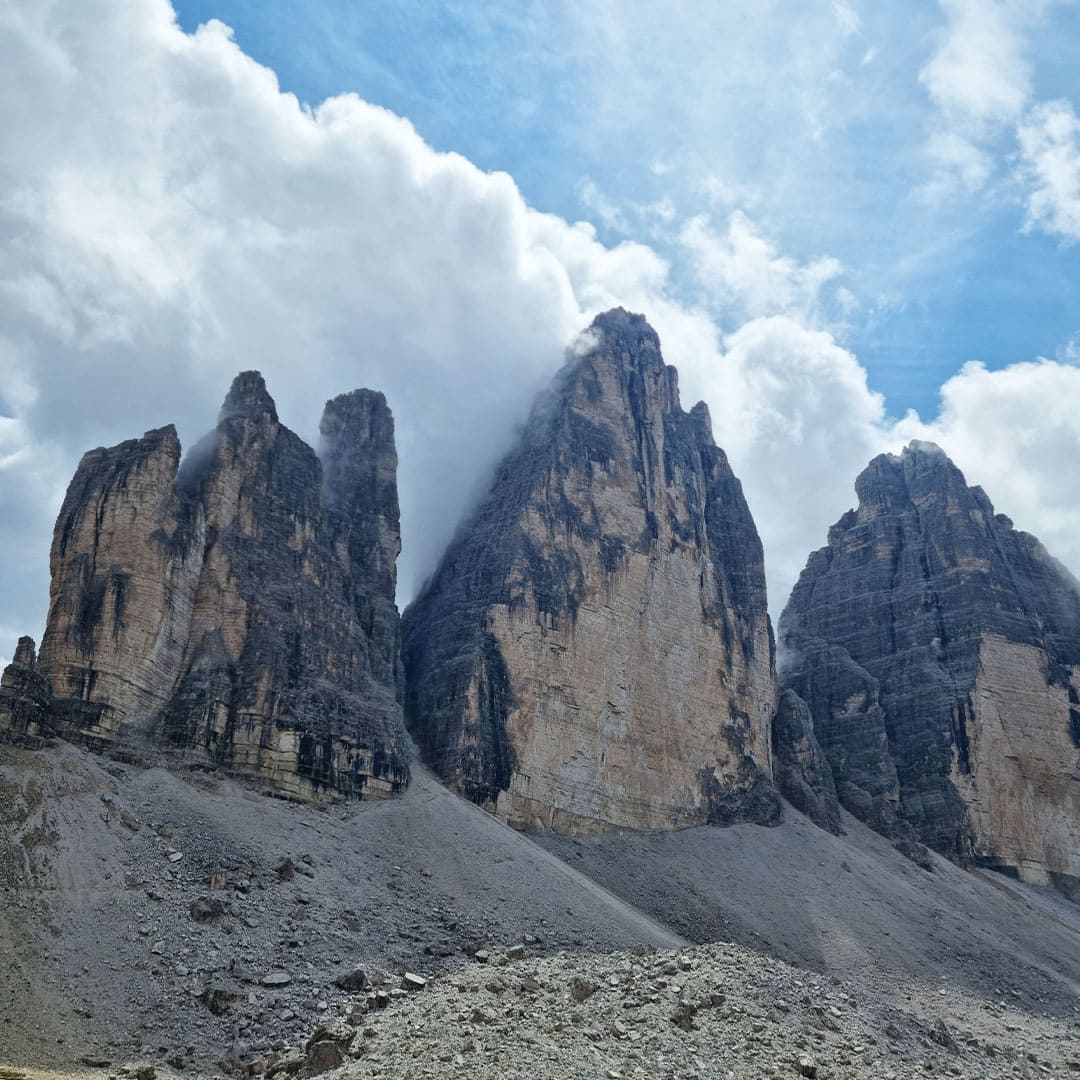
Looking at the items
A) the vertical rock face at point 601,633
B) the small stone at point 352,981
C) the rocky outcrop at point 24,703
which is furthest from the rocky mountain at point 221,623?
the small stone at point 352,981

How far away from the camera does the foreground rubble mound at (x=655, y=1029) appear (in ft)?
129

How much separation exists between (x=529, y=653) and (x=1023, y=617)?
54935 mm

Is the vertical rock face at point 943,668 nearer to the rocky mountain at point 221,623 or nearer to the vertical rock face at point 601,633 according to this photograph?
the vertical rock face at point 601,633

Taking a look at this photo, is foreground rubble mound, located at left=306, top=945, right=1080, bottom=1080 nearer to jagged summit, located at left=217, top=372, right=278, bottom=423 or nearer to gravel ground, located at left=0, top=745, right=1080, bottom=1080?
gravel ground, located at left=0, top=745, right=1080, bottom=1080

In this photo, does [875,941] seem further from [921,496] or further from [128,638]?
[921,496]

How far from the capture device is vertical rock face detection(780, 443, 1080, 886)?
105m

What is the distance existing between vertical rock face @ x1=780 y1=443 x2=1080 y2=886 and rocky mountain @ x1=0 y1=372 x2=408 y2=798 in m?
47.9

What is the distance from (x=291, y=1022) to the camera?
44469mm

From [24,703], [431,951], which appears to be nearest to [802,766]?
[431,951]

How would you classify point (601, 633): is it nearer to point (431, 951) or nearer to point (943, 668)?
point (431, 951)

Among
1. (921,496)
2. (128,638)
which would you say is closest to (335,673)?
(128,638)

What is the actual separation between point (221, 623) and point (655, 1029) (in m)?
36.5

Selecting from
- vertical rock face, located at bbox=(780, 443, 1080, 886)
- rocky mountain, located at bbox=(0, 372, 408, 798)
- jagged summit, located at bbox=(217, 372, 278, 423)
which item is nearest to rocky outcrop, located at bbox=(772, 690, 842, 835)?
vertical rock face, located at bbox=(780, 443, 1080, 886)

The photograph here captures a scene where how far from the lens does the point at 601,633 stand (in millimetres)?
88250
